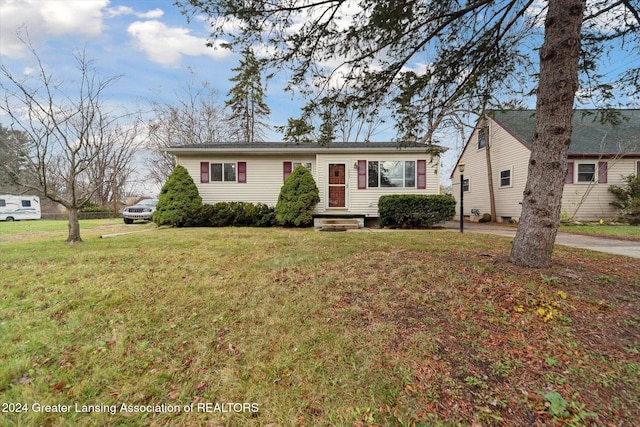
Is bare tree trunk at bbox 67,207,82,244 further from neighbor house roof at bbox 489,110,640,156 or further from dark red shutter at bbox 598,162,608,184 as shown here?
dark red shutter at bbox 598,162,608,184

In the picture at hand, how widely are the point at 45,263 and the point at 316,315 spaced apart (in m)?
4.84

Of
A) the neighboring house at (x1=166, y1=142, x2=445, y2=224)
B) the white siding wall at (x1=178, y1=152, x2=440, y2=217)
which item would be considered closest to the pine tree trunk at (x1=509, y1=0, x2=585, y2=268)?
the neighboring house at (x1=166, y1=142, x2=445, y2=224)

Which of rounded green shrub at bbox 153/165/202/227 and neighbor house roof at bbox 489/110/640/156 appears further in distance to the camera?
neighbor house roof at bbox 489/110/640/156

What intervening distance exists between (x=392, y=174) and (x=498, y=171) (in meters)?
7.45

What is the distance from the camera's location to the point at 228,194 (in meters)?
11.2

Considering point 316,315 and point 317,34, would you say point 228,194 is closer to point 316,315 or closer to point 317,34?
point 317,34

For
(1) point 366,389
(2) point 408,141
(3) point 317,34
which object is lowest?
(1) point 366,389

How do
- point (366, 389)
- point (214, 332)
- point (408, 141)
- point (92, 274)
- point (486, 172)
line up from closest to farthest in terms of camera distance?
point (366, 389), point (214, 332), point (92, 274), point (408, 141), point (486, 172)

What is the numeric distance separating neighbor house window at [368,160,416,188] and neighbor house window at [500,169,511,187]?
633 cm

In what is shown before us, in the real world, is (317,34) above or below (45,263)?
above

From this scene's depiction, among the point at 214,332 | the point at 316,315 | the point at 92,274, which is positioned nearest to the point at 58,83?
the point at 92,274

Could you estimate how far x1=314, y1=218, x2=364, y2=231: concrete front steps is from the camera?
356 inches

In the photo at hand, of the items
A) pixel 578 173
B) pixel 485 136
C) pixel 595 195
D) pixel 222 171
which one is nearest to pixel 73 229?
pixel 222 171

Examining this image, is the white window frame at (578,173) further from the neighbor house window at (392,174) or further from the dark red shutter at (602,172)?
the neighbor house window at (392,174)
